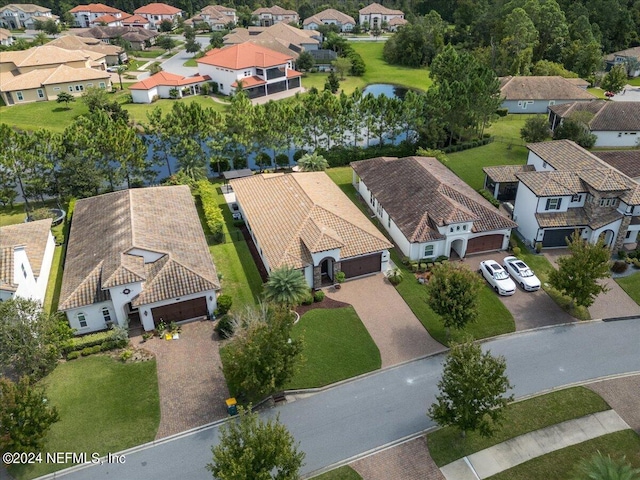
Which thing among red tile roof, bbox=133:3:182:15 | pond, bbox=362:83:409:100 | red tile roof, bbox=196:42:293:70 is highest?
red tile roof, bbox=133:3:182:15

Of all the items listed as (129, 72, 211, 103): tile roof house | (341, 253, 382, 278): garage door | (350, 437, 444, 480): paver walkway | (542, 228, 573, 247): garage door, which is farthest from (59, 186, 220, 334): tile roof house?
(129, 72, 211, 103): tile roof house

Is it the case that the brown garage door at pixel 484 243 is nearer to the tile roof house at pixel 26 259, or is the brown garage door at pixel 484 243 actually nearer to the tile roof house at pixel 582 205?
the tile roof house at pixel 582 205

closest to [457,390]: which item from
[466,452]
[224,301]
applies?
[466,452]

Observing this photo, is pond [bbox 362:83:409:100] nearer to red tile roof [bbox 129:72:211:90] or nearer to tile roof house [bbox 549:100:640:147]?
red tile roof [bbox 129:72:211:90]

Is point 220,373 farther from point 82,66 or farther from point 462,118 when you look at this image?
point 82,66

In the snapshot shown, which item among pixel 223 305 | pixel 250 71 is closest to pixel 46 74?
pixel 250 71

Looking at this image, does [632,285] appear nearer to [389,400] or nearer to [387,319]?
[387,319]
